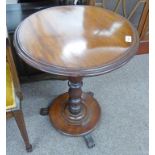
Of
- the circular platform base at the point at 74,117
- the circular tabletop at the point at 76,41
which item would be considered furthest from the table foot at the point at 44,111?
the circular tabletop at the point at 76,41

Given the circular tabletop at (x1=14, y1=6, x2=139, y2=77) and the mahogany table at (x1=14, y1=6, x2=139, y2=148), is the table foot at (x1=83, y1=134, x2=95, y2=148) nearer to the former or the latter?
the mahogany table at (x1=14, y1=6, x2=139, y2=148)

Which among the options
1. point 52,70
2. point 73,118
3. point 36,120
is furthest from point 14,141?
point 52,70

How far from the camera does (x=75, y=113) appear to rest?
1.50 meters

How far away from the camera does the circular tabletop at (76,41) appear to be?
0.93m

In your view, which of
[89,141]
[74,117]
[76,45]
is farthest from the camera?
[74,117]

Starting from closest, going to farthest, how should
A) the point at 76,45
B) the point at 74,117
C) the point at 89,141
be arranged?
the point at 76,45
the point at 89,141
the point at 74,117

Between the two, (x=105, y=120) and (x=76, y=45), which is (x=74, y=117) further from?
(x=76, y=45)

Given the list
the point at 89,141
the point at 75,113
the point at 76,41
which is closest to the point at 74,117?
the point at 75,113

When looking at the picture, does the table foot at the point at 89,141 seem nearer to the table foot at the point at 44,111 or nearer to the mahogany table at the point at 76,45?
the mahogany table at the point at 76,45

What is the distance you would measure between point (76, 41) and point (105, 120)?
750 mm

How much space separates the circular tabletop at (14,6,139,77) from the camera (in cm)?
93
